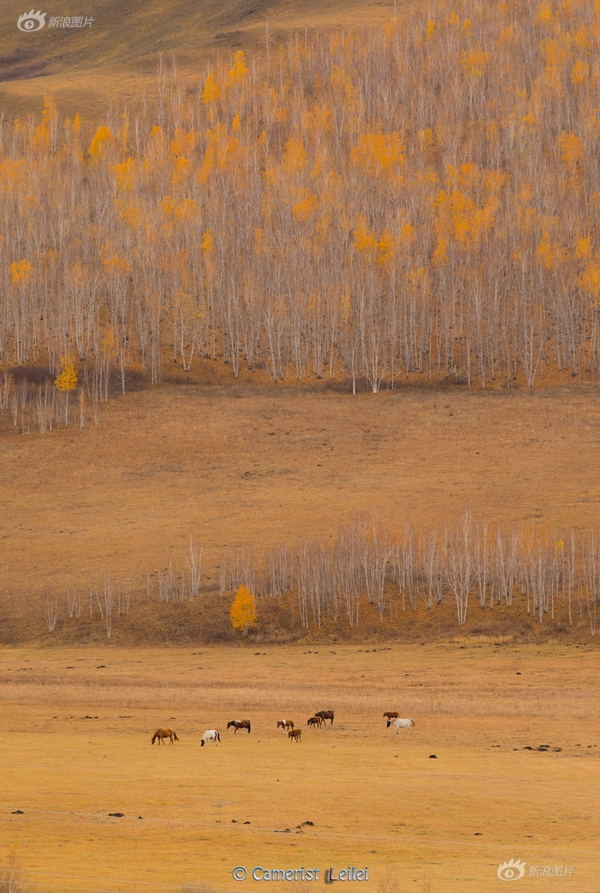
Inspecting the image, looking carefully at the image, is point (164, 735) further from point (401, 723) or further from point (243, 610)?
point (243, 610)

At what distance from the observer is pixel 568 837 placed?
19781mm

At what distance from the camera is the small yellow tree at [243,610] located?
54875 millimetres

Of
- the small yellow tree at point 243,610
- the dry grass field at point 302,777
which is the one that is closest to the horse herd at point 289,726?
the dry grass field at point 302,777

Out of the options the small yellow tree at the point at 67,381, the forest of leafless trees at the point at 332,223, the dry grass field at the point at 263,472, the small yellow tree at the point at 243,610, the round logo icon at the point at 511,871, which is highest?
the forest of leafless trees at the point at 332,223

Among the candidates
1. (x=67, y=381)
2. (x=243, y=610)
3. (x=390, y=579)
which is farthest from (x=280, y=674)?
(x=67, y=381)

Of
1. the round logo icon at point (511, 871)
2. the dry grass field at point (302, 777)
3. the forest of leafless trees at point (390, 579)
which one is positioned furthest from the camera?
the forest of leafless trees at point (390, 579)

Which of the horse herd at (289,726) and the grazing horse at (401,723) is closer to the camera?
the horse herd at (289,726)

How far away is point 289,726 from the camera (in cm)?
3148

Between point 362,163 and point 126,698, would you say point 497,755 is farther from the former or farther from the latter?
point 362,163

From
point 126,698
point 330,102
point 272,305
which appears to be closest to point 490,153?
point 330,102

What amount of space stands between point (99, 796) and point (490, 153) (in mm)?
127371

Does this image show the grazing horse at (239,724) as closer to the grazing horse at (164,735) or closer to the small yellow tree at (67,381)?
the grazing horse at (164,735)

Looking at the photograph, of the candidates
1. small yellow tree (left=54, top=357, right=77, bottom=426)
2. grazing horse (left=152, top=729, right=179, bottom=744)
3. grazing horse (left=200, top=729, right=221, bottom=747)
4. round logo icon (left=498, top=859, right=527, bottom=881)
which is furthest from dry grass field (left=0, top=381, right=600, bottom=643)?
round logo icon (left=498, top=859, right=527, bottom=881)

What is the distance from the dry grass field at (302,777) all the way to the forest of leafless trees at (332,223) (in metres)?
55.6
